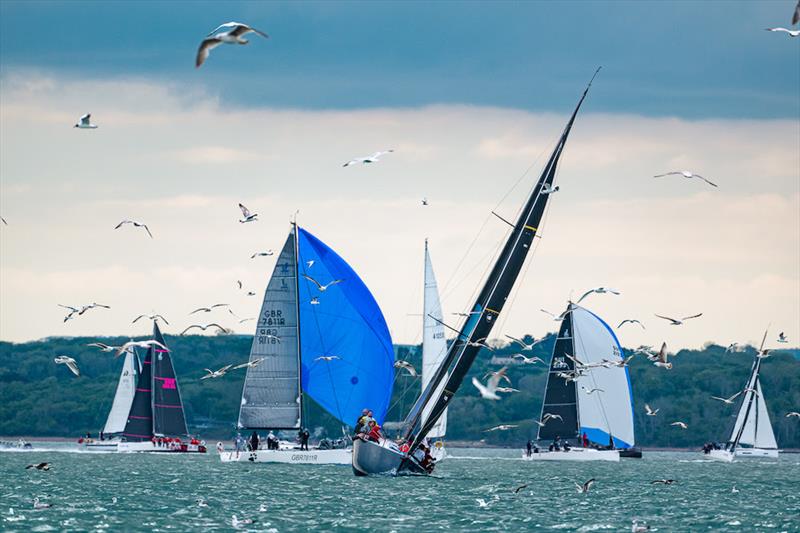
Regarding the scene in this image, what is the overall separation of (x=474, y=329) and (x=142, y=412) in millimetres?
57664

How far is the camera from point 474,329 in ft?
206

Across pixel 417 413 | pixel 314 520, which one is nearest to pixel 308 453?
pixel 417 413

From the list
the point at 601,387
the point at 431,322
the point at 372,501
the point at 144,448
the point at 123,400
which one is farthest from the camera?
the point at 123,400

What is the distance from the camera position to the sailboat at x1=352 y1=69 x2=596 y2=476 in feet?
204

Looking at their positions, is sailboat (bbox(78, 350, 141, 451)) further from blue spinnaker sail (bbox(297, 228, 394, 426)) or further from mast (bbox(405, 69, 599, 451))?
mast (bbox(405, 69, 599, 451))

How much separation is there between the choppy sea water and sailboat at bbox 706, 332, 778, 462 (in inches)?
1703

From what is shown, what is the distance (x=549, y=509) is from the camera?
164 feet

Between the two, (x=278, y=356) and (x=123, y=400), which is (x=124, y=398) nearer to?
(x=123, y=400)

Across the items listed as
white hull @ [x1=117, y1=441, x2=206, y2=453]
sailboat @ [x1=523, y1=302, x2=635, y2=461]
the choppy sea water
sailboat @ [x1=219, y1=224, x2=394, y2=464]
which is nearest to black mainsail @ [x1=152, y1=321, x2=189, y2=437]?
white hull @ [x1=117, y1=441, x2=206, y2=453]

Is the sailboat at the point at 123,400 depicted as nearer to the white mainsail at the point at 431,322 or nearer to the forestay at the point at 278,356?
the white mainsail at the point at 431,322

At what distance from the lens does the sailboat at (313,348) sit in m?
77.8

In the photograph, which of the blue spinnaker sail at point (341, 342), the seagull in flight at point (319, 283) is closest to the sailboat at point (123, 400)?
the blue spinnaker sail at point (341, 342)

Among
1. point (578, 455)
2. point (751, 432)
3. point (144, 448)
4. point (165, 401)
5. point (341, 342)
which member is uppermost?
point (165, 401)

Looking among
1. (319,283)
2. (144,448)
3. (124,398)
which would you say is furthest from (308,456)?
(124,398)
